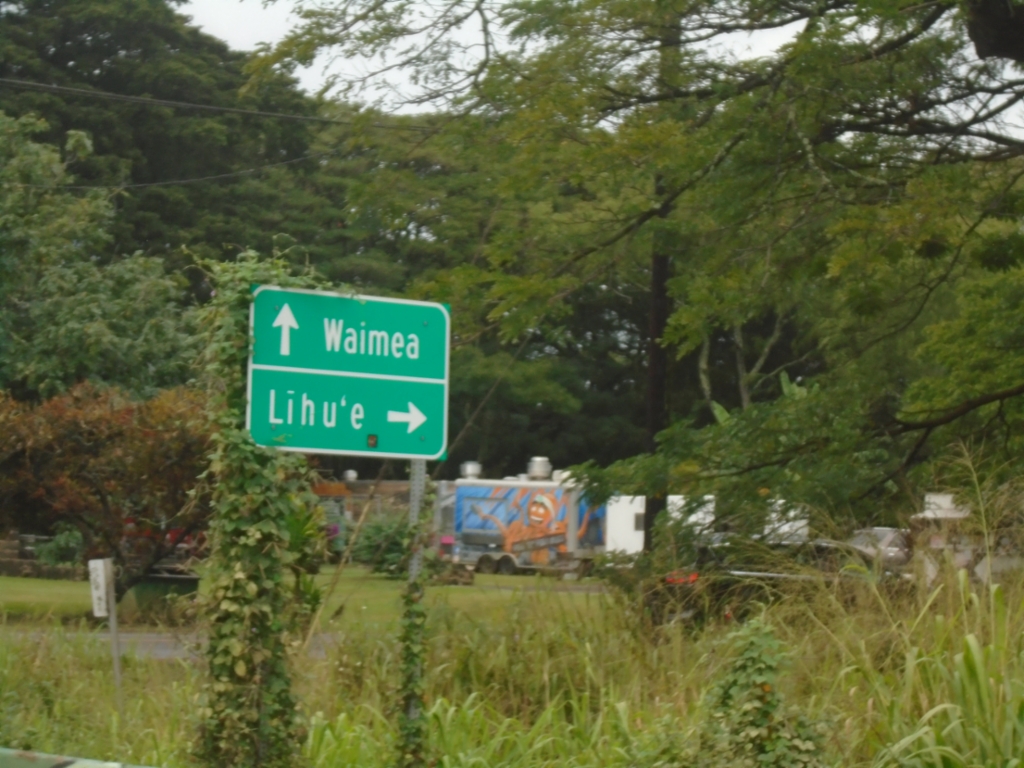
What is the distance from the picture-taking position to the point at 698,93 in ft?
36.3

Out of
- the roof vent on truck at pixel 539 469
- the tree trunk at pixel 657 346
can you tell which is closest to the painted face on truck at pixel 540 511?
the roof vent on truck at pixel 539 469

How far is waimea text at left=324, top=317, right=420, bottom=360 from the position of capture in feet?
15.3

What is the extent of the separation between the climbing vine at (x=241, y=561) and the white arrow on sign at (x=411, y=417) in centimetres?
68

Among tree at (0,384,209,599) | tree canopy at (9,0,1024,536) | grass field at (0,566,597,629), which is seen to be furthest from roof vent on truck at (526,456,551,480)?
tree canopy at (9,0,1024,536)

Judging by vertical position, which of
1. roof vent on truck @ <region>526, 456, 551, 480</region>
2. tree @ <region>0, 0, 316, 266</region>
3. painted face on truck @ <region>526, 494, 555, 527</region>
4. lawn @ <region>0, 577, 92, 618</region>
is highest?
tree @ <region>0, 0, 316, 266</region>

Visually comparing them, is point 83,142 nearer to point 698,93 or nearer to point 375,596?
point 375,596

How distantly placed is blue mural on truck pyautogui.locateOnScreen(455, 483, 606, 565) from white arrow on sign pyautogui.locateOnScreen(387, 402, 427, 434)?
27.5 m

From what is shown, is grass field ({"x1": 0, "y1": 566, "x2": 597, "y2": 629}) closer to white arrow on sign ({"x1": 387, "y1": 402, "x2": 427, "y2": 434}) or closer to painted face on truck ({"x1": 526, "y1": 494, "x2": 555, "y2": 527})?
white arrow on sign ({"x1": 387, "y1": 402, "x2": 427, "y2": 434})

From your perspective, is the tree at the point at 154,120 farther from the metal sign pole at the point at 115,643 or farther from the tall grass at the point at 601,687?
the tall grass at the point at 601,687

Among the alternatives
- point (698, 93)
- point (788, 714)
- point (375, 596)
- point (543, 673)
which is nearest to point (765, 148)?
point (698, 93)

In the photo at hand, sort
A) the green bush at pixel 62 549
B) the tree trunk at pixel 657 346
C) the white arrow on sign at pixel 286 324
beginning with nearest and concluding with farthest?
the white arrow on sign at pixel 286 324 → the tree trunk at pixel 657 346 → the green bush at pixel 62 549

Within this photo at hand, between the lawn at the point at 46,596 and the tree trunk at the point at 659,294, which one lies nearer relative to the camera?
the tree trunk at the point at 659,294

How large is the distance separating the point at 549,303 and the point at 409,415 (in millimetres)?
5941

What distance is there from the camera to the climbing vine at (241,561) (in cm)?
495
